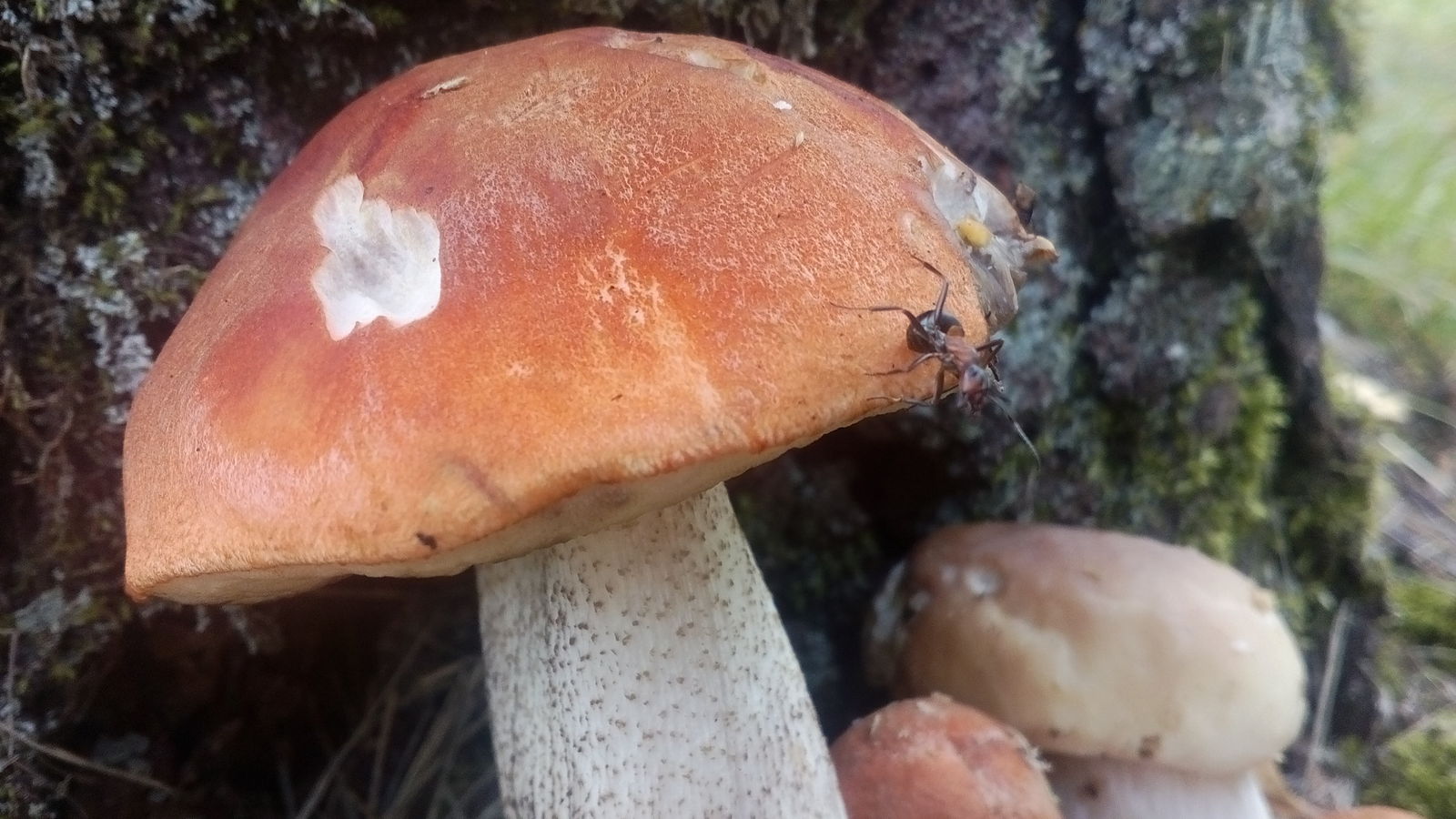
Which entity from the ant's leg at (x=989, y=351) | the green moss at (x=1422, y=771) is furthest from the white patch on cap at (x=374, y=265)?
the green moss at (x=1422, y=771)

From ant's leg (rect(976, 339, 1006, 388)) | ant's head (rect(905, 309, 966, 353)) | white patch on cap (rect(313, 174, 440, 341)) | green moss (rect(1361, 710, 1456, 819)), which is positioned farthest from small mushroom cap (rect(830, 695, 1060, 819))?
green moss (rect(1361, 710, 1456, 819))

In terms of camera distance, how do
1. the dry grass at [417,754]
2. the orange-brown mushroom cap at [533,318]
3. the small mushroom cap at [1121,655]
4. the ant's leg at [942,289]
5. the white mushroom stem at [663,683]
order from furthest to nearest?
the dry grass at [417,754]
the small mushroom cap at [1121,655]
the white mushroom stem at [663,683]
the ant's leg at [942,289]
the orange-brown mushroom cap at [533,318]

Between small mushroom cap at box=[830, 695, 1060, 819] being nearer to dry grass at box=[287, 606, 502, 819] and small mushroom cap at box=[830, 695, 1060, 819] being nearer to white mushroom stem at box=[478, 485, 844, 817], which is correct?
white mushroom stem at box=[478, 485, 844, 817]

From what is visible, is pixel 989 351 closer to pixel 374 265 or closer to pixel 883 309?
pixel 883 309

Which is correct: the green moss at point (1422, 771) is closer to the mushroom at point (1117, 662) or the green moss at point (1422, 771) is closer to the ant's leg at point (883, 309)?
the mushroom at point (1117, 662)

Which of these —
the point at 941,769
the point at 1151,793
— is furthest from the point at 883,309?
the point at 1151,793

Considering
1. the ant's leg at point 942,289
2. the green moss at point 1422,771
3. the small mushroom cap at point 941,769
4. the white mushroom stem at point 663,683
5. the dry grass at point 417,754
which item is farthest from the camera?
the green moss at point 1422,771

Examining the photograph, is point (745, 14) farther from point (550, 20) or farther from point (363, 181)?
point (363, 181)
